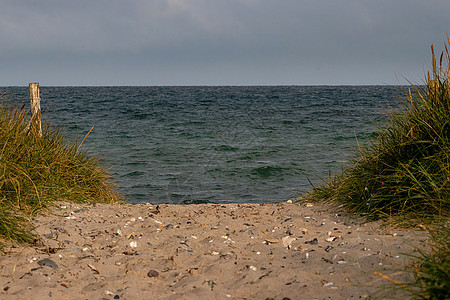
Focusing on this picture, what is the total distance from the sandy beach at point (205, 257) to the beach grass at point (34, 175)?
25 cm

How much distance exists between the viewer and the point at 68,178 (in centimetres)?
726

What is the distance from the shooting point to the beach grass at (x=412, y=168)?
5.12 metres

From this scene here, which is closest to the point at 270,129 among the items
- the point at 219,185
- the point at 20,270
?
the point at 219,185

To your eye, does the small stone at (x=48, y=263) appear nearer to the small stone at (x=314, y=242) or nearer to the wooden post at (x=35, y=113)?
the small stone at (x=314, y=242)

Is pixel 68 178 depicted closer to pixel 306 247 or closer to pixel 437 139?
pixel 306 247

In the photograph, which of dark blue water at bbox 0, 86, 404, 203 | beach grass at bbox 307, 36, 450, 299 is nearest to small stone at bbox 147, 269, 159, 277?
beach grass at bbox 307, 36, 450, 299

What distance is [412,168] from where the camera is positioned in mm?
5305

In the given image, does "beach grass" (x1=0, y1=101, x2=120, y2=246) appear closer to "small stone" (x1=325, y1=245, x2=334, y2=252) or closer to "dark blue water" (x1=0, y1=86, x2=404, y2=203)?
"dark blue water" (x1=0, y1=86, x2=404, y2=203)

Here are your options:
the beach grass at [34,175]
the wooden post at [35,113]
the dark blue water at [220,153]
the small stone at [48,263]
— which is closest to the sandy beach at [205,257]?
the small stone at [48,263]

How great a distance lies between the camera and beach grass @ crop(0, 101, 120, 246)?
16.8 feet

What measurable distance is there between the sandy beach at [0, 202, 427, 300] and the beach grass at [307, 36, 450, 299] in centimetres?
30

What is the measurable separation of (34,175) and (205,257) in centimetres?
305

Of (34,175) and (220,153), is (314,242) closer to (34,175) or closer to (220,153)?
(34,175)

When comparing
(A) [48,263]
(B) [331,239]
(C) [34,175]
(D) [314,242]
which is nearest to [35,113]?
(C) [34,175]
